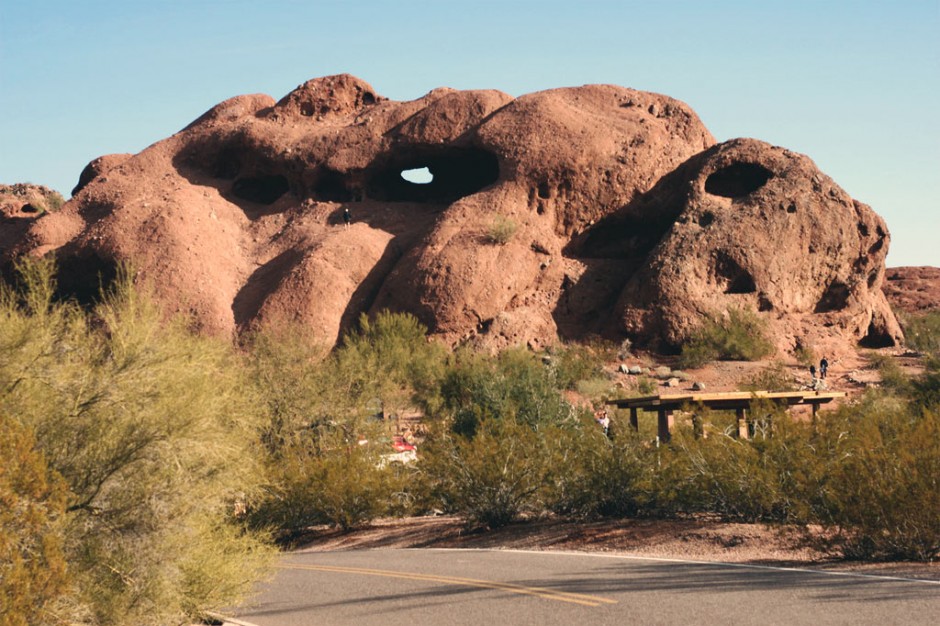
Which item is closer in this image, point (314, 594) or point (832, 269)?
point (314, 594)

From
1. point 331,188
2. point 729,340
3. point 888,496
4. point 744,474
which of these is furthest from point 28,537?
point 331,188

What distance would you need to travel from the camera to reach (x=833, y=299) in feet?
149

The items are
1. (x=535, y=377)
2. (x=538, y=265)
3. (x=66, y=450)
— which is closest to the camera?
(x=66, y=450)

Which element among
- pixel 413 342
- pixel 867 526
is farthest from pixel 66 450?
pixel 413 342

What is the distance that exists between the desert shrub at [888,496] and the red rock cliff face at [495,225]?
27748 mm

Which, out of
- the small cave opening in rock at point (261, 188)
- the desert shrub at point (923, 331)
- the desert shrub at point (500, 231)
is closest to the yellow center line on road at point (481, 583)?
the desert shrub at point (500, 231)

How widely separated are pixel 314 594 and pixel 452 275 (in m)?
30.7

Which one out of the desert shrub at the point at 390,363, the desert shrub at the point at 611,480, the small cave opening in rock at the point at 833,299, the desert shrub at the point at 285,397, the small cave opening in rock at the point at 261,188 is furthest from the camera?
the small cave opening in rock at the point at 261,188

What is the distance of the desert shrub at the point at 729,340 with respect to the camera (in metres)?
40.9

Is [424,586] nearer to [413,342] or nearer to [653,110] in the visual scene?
[413,342]

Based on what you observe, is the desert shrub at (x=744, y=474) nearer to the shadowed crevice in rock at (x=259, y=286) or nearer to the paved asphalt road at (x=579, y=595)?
the paved asphalt road at (x=579, y=595)

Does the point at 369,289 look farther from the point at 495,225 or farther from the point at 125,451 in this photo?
the point at 125,451

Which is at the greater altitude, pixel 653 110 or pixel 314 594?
pixel 653 110

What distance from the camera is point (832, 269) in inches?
1750
